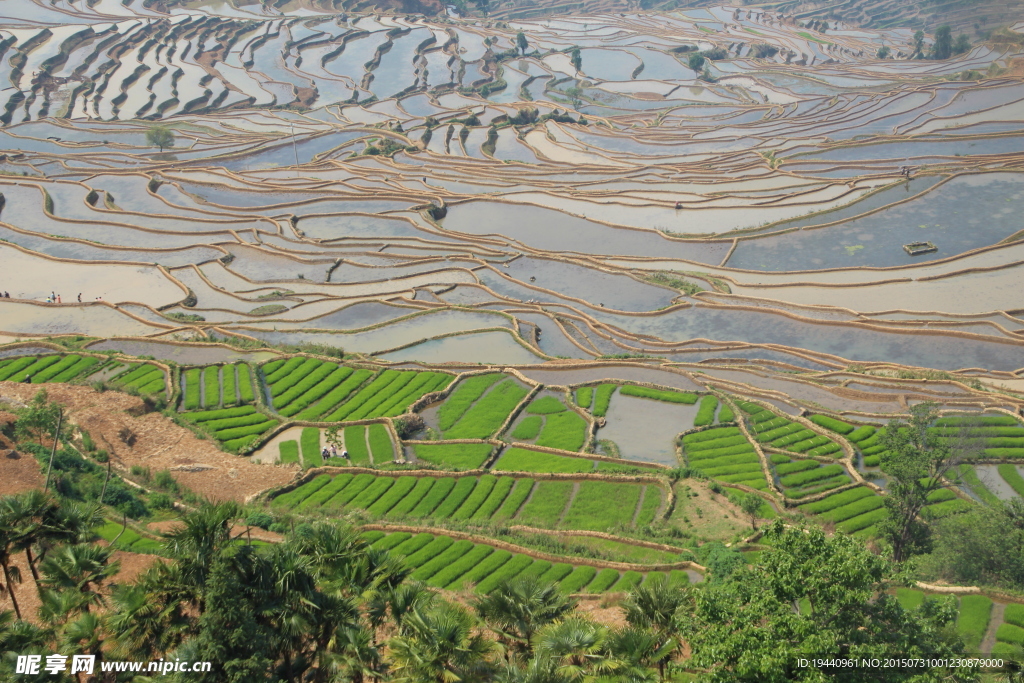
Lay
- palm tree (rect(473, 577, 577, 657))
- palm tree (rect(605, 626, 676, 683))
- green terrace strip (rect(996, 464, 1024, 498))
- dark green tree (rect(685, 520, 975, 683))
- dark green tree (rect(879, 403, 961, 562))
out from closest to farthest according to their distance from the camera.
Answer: dark green tree (rect(685, 520, 975, 683)) < palm tree (rect(605, 626, 676, 683)) < palm tree (rect(473, 577, 577, 657)) < dark green tree (rect(879, 403, 961, 562)) < green terrace strip (rect(996, 464, 1024, 498))

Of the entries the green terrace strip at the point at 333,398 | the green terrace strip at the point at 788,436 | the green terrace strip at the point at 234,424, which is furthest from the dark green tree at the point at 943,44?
the green terrace strip at the point at 234,424

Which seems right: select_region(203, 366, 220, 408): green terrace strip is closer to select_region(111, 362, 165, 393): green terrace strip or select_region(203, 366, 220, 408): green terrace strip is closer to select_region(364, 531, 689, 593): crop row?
select_region(111, 362, 165, 393): green terrace strip

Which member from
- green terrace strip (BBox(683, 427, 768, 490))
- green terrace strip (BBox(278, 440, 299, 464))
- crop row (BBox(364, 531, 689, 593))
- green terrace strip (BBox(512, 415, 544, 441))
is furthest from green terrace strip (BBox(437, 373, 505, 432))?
crop row (BBox(364, 531, 689, 593))

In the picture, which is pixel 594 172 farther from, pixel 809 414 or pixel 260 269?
pixel 809 414

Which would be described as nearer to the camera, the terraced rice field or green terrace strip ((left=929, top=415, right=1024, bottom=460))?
green terrace strip ((left=929, top=415, right=1024, bottom=460))

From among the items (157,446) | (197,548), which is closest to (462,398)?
(157,446)

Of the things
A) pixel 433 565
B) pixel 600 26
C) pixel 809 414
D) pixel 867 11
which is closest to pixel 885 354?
pixel 809 414
